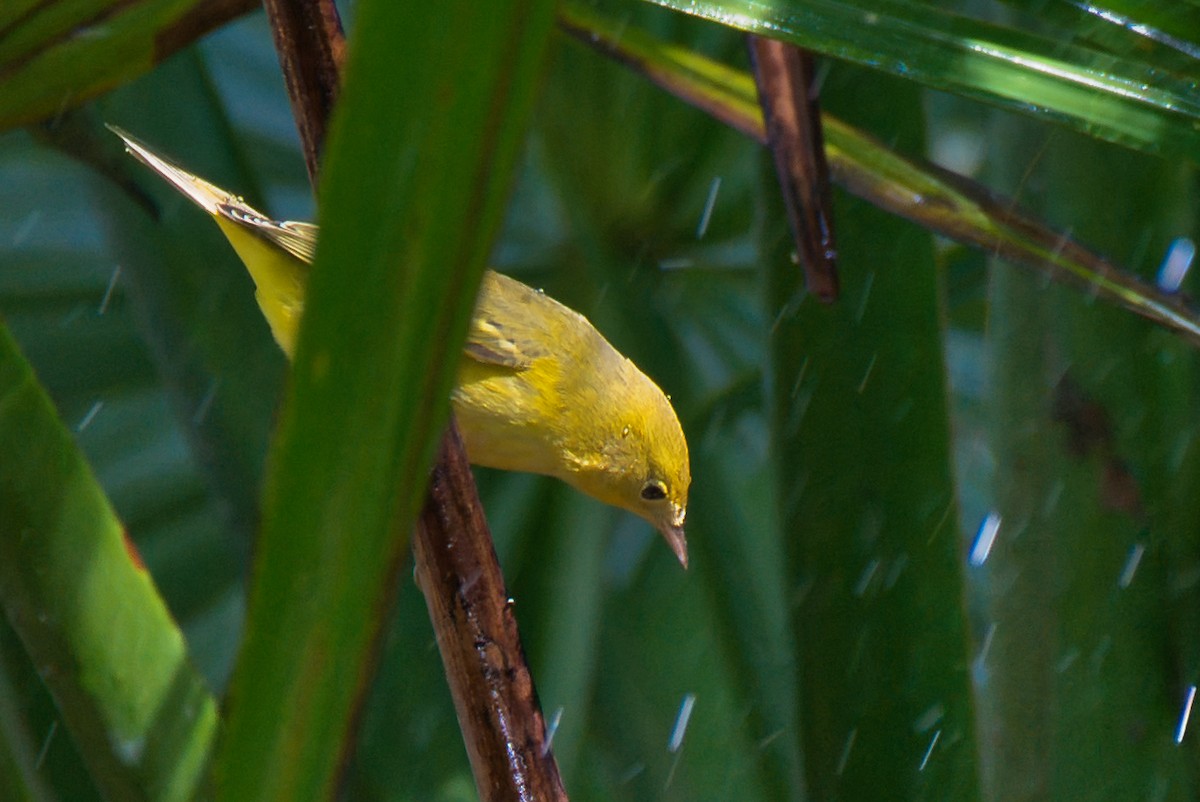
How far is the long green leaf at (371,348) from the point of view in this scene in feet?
0.89

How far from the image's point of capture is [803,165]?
1036 millimetres

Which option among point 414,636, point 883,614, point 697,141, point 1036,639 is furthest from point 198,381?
point 697,141

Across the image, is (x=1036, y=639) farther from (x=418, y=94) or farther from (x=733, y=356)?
(x=733, y=356)

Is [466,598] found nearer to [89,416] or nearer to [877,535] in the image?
[877,535]

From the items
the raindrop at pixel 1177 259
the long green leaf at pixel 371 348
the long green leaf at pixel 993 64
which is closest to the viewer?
the long green leaf at pixel 371 348

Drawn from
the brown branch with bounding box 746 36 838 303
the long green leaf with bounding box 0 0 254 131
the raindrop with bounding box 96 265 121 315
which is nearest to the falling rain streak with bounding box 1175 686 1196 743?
the brown branch with bounding box 746 36 838 303

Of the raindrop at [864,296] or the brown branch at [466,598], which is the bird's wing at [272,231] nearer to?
the raindrop at [864,296]

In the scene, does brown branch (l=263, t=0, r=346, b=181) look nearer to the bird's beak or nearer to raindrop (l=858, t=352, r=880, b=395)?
raindrop (l=858, t=352, r=880, b=395)

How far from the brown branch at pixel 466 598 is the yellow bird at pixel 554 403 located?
98cm

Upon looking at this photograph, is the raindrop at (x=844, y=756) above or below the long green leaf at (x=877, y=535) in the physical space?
→ below

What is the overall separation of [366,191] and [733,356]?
2487 mm

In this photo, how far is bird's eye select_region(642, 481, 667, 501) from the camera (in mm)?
1854

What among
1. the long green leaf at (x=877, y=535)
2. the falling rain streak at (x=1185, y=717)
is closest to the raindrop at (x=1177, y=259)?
the long green leaf at (x=877, y=535)

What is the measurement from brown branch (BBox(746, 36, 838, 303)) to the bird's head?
2.59 feet
